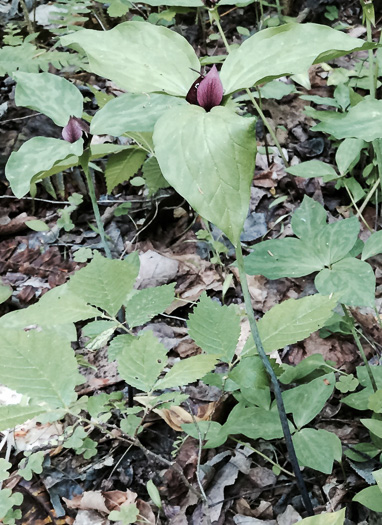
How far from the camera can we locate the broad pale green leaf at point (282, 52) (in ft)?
2.63

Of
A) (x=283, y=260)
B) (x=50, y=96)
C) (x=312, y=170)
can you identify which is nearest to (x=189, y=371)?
(x=283, y=260)

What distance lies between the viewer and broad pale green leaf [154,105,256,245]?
2.44 ft

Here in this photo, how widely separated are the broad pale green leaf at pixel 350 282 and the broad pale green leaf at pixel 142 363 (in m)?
0.44

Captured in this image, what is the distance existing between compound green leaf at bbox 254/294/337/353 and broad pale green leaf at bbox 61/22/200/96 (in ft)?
1.81

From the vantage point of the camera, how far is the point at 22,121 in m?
2.73

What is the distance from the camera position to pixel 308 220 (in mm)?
1403

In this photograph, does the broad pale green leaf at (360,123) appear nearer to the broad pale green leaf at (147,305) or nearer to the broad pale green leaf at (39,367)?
the broad pale green leaf at (147,305)

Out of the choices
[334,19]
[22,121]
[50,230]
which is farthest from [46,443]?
[334,19]

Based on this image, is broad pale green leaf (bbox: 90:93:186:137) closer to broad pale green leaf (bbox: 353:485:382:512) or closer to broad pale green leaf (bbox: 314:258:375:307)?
broad pale green leaf (bbox: 314:258:375:307)

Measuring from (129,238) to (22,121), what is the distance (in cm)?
103

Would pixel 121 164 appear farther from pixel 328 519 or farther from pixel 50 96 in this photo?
pixel 328 519

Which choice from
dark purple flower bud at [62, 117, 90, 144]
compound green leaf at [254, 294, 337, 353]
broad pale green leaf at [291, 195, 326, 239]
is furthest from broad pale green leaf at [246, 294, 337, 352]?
dark purple flower bud at [62, 117, 90, 144]

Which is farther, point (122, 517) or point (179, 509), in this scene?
point (179, 509)

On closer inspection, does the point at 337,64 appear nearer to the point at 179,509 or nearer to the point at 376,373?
the point at 376,373
